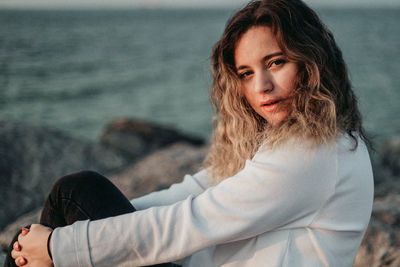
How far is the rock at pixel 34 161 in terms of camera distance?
3.78m

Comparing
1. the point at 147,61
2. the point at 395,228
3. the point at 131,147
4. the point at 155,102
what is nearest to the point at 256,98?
the point at 395,228

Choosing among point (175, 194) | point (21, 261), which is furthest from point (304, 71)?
point (21, 261)

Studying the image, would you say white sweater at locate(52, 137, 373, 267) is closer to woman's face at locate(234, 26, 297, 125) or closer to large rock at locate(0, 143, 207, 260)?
woman's face at locate(234, 26, 297, 125)

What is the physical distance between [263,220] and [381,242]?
5.21ft

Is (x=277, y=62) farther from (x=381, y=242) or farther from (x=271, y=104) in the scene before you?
(x=381, y=242)

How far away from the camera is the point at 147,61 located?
2419cm

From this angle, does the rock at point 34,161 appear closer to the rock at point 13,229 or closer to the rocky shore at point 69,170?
the rocky shore at point 69,170

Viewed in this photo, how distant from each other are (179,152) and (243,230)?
317 cm

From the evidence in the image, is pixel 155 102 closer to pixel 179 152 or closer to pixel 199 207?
pixel 179 152

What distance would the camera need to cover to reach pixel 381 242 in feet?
8.60

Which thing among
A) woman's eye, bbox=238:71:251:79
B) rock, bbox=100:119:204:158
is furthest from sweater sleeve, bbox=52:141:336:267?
rock, bbox=100:119:204:158

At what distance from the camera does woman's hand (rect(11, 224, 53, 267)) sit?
1.62 meters

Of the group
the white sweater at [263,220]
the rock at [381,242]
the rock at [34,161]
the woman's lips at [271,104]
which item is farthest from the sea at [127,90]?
the white sweater at [263,220]

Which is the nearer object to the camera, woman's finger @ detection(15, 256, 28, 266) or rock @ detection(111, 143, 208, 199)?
woman's finger @ detection(15, 256, 28, 266)
